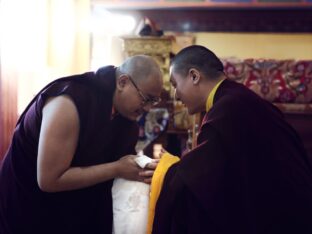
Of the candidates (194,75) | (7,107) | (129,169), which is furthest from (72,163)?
(7,107)

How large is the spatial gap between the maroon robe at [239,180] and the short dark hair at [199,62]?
171mm

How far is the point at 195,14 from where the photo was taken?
5.41m

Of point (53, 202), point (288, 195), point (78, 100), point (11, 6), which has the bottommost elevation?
point (53, 202)

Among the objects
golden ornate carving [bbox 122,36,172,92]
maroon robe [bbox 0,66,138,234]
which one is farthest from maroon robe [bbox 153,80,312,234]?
golden ornate carving [bbox 122,36,172,92]

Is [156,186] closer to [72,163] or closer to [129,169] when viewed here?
[129,169]

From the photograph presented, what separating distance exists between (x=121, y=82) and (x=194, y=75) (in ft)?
1.00

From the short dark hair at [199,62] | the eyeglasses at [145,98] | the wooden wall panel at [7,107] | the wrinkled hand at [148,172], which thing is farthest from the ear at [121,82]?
the wooden wall panel at [7,107]

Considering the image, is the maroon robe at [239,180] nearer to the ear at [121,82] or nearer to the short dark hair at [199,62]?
the short dark hair at [199,62]

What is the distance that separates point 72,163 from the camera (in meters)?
1.58

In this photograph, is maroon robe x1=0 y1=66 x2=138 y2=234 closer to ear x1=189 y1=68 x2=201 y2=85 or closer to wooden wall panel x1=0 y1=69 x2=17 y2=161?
ear x1=189 y1=68 x2=201 y2=85

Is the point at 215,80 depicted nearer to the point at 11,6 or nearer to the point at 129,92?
the point at 129,92

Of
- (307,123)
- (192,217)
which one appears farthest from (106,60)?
(192,217)

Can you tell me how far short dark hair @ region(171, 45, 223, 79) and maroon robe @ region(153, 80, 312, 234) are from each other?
0.56 feet

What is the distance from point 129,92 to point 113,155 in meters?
0.29
